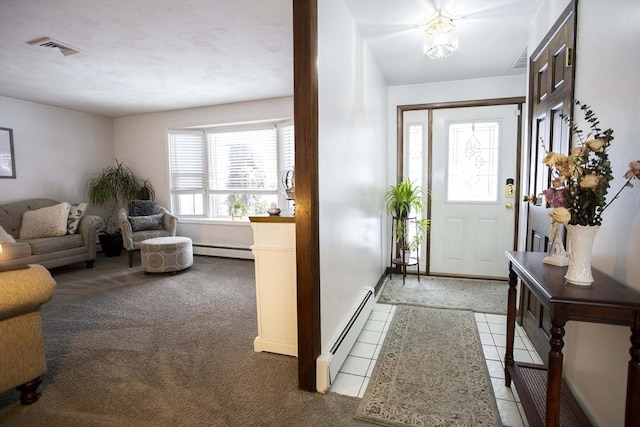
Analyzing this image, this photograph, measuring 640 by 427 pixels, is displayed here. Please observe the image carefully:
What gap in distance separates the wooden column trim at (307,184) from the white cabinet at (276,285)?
A: 39 centimetres

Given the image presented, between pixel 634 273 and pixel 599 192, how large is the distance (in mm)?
361

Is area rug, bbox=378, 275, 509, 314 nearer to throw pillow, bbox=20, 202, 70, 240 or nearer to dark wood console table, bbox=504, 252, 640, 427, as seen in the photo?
dark wood console table, bbox=504, 252, 640, 427

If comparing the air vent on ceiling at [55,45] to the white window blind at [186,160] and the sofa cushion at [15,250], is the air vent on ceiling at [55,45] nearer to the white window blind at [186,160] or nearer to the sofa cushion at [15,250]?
the sofa cushion at [15,250]

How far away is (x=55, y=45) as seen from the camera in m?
2.88

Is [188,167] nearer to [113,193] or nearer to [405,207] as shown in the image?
[113,193]

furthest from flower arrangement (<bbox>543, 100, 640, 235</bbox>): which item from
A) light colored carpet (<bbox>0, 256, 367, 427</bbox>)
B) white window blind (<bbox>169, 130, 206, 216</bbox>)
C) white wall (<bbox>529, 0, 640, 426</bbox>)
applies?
white window blind (<bbox>169, 130, 206, 216</bbox>)

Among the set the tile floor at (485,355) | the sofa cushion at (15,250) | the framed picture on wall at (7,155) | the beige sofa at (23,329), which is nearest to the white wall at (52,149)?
the framed picture on wall at (7,155)

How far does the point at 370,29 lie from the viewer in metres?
2.68

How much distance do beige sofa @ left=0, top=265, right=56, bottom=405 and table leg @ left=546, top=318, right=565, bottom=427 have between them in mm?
2359

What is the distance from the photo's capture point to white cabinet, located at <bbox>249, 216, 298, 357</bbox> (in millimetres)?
2199

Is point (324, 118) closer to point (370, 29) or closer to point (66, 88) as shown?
point (370, 29)

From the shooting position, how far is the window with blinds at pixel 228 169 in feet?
16.6

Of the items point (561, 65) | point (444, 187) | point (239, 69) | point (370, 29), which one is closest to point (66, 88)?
point (239, 69)

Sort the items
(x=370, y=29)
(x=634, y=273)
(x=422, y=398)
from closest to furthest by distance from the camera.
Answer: (x=634, y=273) < (x=422, y=398) < (x=370, y=29)
